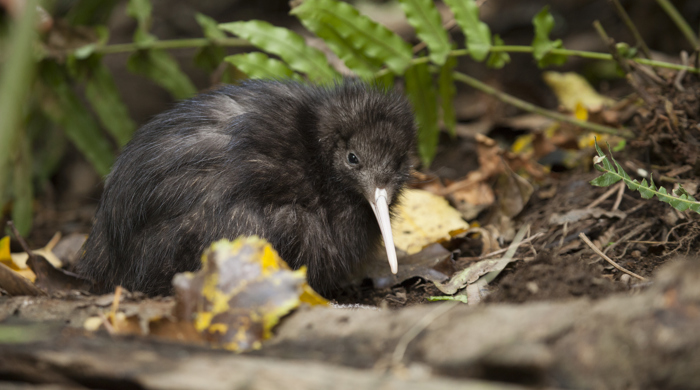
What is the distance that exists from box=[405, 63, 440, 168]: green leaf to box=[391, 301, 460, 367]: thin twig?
2444mm

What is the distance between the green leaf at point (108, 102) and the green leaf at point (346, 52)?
1778 millimetres

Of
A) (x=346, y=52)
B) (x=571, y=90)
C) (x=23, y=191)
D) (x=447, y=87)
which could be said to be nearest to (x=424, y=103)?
(x=447, y=87)

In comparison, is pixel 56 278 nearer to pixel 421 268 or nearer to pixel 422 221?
pixel 421 268

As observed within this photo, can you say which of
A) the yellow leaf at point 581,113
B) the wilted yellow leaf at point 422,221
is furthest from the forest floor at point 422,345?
the yellow leaf at point 581,113

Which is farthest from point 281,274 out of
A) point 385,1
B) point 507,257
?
point 385,1

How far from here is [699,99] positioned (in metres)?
3.58

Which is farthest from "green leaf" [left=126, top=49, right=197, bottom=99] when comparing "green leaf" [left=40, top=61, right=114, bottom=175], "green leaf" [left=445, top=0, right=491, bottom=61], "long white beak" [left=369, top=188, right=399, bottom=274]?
"long white beak" [left=369, top=188, right=399, bottom=274]

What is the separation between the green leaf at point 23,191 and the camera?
4562 mm

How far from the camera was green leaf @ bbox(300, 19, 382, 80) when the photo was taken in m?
4.05

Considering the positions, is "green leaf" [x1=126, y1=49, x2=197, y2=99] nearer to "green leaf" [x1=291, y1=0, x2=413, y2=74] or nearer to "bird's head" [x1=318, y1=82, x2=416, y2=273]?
"green leaf" [x1=291, y1=0, x2=413, y2=74]

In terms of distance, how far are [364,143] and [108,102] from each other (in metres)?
2.57

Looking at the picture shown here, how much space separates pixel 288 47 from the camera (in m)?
4.20

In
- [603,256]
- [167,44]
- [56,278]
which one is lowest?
[603,256]

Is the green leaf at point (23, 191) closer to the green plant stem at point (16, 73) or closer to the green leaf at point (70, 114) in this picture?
the green leaf at point (70, 114)
